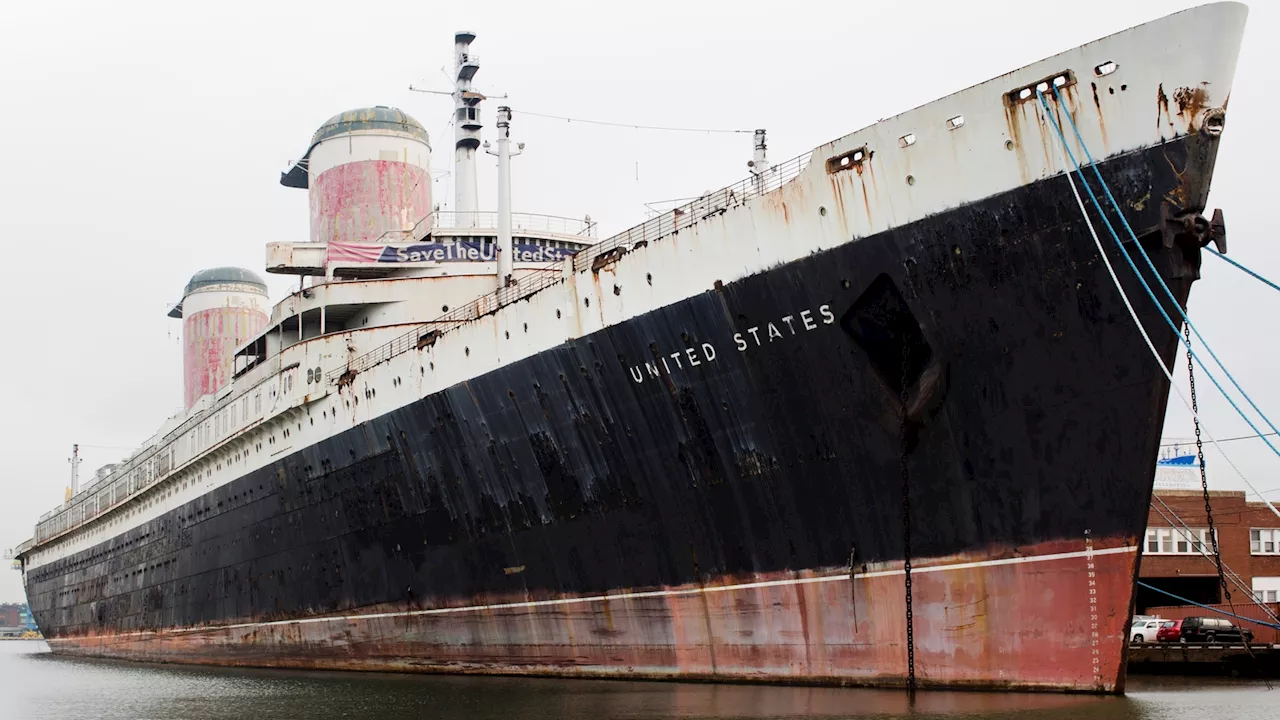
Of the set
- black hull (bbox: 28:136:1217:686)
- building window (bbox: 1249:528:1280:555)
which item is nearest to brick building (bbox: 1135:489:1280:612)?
building window (bbox: 1249:528:1280:555)

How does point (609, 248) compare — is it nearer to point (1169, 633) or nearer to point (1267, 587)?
point (1169, 633)

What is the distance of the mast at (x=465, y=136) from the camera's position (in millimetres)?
27359

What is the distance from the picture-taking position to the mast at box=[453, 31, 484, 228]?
2736 cm

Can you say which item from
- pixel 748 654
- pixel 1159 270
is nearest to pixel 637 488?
pixel 748 654

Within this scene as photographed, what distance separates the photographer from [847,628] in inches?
569

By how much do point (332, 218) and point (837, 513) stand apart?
20.3m

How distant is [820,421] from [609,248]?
463cm

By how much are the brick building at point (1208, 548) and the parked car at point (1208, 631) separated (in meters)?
5.75

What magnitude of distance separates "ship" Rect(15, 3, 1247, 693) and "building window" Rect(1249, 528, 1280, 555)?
23.5 meters

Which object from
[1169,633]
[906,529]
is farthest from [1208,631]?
[906,529]

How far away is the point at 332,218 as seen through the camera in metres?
31.1

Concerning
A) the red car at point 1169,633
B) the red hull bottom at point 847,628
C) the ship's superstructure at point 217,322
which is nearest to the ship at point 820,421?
the red hull bottom at point 847,628

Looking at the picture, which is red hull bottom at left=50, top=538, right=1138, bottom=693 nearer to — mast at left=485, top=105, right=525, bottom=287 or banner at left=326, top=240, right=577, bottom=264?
mast at left=485, top=105, right=525, bottom=287

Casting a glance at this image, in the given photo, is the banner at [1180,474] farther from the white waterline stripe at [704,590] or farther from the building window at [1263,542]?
the white waterline stripe at [704,590]
